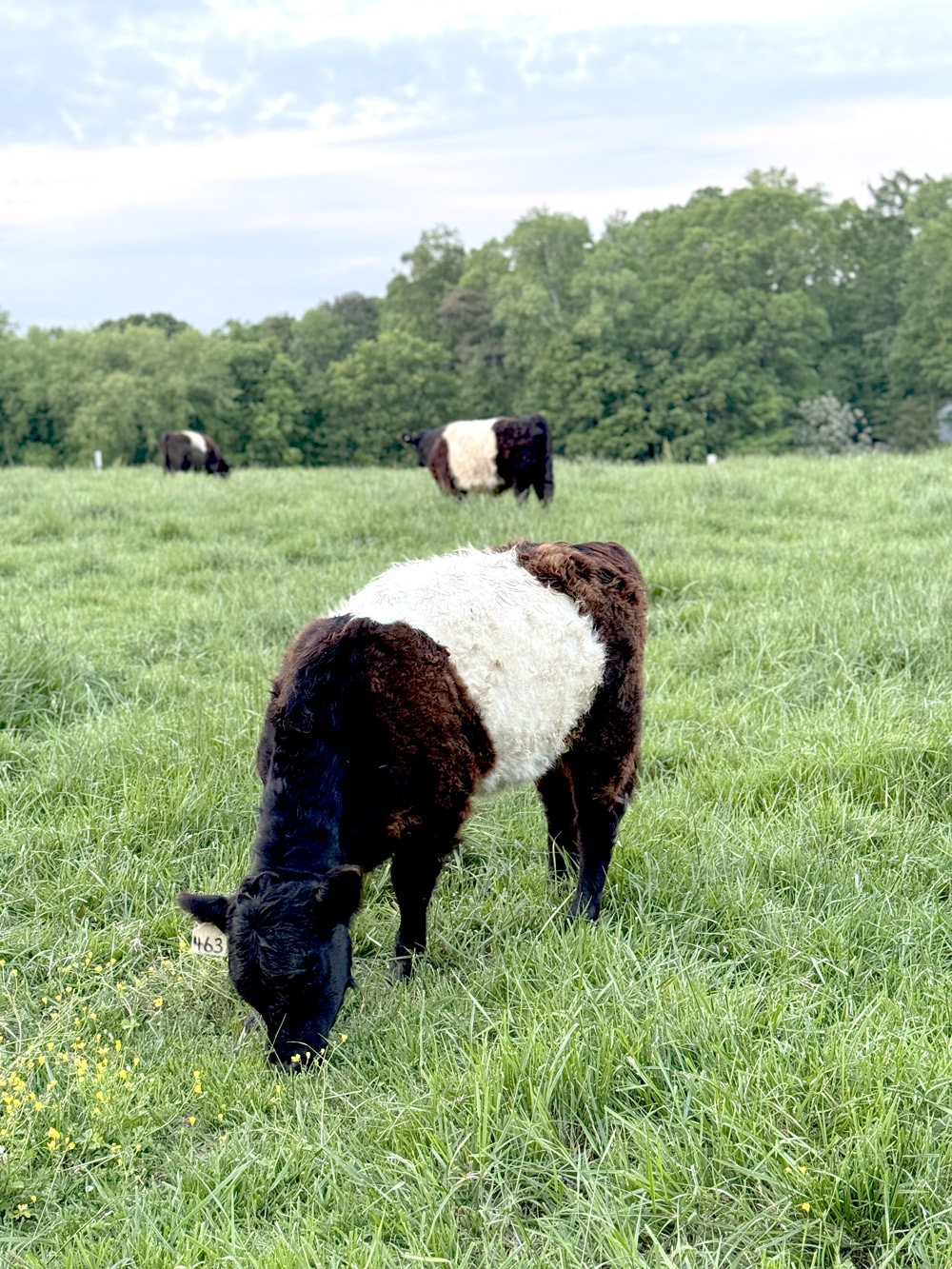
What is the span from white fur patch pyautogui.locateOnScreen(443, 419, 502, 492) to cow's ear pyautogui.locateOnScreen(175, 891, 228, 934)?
11033mm

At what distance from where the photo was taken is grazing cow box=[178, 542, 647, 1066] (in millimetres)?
2859

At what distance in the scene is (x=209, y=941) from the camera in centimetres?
296

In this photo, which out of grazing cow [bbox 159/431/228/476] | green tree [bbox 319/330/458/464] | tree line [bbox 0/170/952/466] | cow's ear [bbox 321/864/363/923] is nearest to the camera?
cow's ear [bbox 321/864/363/923]

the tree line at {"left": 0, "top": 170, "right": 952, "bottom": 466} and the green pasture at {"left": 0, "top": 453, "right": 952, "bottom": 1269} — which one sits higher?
the tree line at {"left": 0, "top": 170, "right": 952, "bottom": 466}

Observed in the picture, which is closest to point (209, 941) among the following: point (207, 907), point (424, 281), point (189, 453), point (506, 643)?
point (207, 907)

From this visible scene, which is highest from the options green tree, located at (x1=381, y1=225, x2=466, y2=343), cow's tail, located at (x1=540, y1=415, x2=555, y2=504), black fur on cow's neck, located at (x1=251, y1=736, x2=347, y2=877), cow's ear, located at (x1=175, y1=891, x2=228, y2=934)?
green tree, located at (x1=381, y1=225, x2=466, y2=343)

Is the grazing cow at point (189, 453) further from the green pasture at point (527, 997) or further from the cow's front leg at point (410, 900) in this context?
the cow's front leg at point (410, 900)

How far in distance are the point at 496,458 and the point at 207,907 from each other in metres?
11.0

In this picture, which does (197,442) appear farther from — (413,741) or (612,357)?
(612,357)

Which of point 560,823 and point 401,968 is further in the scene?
point 560,823

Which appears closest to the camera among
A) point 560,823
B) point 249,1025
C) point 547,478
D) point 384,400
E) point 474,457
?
point 249,1025

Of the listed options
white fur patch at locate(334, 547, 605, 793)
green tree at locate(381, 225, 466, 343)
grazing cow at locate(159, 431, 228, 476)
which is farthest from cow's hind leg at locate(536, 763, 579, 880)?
green tree at locate(381, 225, 466, 343)

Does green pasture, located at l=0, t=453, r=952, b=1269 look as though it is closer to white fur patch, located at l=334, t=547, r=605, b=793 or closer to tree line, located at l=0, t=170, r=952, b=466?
white fur patch, located at l=334, t=547, r=605, b=793

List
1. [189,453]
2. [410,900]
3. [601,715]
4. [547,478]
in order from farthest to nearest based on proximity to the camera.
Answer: [189,453] < [547,478] < [601,715] < [410,900]
